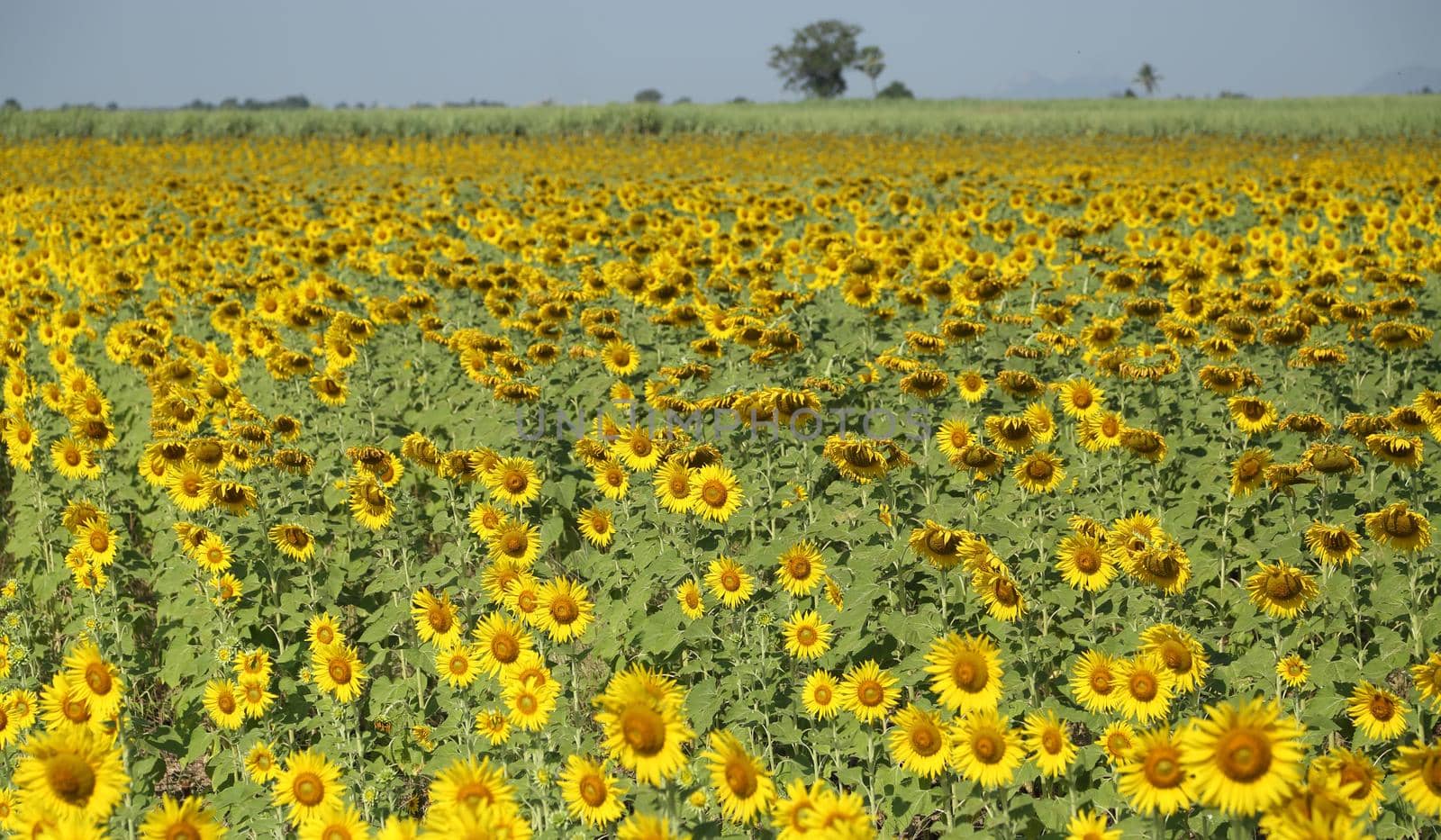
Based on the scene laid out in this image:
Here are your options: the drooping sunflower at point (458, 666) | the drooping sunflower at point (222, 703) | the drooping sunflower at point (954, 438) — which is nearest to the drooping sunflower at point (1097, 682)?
the drooping sunflower at point (954, 438)

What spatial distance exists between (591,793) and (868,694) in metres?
1.03

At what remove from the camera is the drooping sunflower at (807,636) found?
370cm

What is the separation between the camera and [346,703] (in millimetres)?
3912

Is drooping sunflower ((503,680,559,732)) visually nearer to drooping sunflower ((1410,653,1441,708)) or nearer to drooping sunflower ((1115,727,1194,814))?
drooping sunflower ((1115,727,1194,814))

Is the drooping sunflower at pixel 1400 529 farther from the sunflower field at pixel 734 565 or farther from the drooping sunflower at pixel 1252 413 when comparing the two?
the drooping sunflower at pixel 1252 413

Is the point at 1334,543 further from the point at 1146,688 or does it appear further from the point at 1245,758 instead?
the point at 1245,758

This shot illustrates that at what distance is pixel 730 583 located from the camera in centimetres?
395

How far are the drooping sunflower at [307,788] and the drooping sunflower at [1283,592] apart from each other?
132 inches

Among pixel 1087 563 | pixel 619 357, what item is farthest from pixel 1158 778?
pixel 619 357

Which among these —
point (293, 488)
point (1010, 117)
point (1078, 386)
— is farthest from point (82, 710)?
point (1010, 117)

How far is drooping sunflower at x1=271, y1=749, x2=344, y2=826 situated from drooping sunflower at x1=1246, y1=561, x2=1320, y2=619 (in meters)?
3.34

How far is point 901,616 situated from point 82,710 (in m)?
2.89

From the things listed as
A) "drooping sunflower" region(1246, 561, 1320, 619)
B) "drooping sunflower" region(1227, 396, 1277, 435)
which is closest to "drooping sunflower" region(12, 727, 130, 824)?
"drooping sunflower" region(1246, 561, 1320, 619)

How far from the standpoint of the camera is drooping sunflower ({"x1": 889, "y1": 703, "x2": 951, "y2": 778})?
9.76 ft
